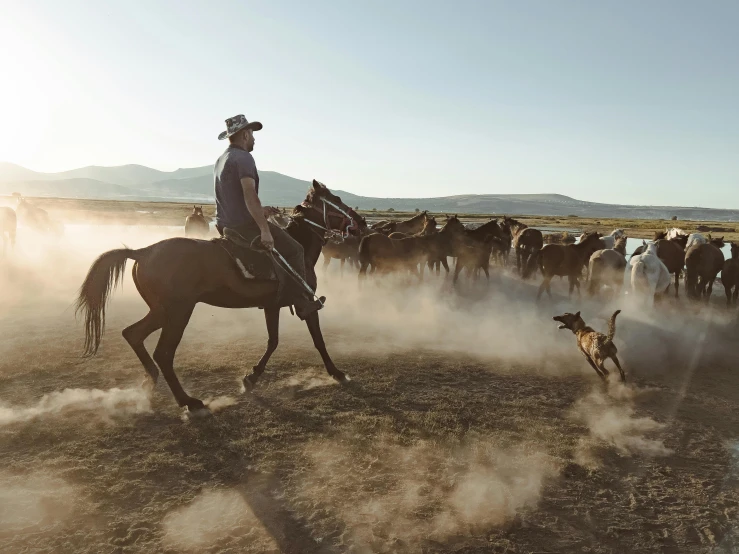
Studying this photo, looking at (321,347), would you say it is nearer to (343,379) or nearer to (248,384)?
(343,379)

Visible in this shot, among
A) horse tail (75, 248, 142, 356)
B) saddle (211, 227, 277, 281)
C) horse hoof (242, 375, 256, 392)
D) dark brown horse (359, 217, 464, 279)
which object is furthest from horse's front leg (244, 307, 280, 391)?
dark brown horse (359, 217, 464, 279)

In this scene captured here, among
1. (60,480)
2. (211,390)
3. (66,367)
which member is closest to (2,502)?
(60,480)

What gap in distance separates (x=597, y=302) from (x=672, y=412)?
934 centimetres

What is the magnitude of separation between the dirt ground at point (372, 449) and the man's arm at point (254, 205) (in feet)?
7.64

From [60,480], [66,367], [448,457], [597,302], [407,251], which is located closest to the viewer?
[60,480]

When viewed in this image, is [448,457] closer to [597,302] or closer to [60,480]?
[60,480]

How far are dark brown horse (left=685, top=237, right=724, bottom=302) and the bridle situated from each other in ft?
45.2

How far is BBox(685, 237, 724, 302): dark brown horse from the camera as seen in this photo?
15766 mm

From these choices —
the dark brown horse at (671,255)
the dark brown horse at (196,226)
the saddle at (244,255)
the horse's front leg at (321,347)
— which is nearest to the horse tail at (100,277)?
the saddle at (244,255)

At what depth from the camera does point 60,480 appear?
14.5 ft

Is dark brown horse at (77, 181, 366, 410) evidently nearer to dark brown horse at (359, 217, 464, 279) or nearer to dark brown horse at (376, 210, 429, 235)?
dark brown horse at (359, 217, 464, 279)

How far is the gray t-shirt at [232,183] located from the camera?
6.04 metres

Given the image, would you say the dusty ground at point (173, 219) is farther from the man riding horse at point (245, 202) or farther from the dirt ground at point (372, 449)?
the man riding horse at point (245, 202)

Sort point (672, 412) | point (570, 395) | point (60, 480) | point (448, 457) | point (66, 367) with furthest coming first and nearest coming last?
point (66, 367)
point (570, 395)
point (672, 412)
point (448, 457)
point (60, 480)
